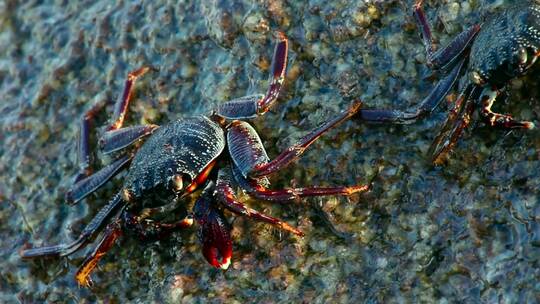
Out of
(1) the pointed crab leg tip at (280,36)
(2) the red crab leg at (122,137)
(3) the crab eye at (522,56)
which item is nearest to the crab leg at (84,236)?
(2) the red crab leg at (122,137)

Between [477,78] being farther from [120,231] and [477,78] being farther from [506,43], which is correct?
[120,231]

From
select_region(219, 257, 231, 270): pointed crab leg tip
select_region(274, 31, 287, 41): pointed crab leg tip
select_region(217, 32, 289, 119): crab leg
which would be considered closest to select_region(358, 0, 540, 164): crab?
select_region(217, 32, 289, 119): crab leg

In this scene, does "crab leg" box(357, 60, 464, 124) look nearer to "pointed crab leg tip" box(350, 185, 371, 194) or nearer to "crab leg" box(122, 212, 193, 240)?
"pointed crab leg tip" box(350, 185, 371, 194)

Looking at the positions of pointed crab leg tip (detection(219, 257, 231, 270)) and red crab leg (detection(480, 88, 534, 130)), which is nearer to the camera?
red crab leg (detection(480, 88, 534, 130))

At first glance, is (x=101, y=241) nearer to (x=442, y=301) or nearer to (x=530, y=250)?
(x=442, y=301)

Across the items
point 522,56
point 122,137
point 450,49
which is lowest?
point 122,137

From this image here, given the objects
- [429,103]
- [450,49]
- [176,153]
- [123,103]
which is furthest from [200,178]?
[450,49]

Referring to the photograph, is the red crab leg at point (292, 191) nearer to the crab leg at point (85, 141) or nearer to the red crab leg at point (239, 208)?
the red crab leg at point (239, 208)
